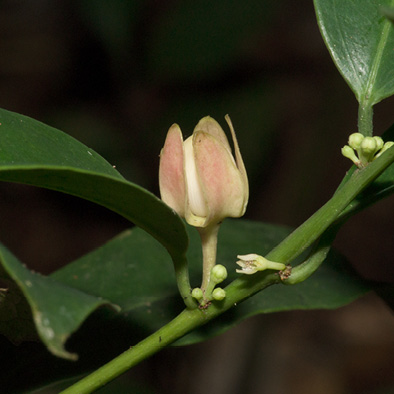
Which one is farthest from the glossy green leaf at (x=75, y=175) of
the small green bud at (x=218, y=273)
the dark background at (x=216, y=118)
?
the dark background at (x=216, y=118)

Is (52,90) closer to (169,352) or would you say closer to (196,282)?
(169,352)

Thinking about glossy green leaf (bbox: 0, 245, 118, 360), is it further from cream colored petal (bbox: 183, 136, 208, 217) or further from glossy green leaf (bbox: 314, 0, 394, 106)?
glossy green leaf (bbox: 314, 0, 394, 106)

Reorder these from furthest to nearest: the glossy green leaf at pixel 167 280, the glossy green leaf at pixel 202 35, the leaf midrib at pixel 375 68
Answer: the glossy green leaf at pixel 202 35 → the glossy green leaf at pixel 167 280 → the leaf midrib at pixel 375 68

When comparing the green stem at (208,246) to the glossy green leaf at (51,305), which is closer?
the glossy green leaf at (51,305)

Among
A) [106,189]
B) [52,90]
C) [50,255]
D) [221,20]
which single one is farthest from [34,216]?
[106,189]

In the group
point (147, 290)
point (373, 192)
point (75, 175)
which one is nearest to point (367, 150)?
point (373, 192)

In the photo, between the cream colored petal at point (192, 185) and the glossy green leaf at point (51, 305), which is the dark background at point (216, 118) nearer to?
the cream colored petal at point (192, 185)

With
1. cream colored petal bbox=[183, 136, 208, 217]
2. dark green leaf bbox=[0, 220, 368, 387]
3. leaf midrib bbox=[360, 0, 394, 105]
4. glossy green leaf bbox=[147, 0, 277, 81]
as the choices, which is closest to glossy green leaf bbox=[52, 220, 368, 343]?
dark green leaf bbox=[0, 220, 368, 387]
